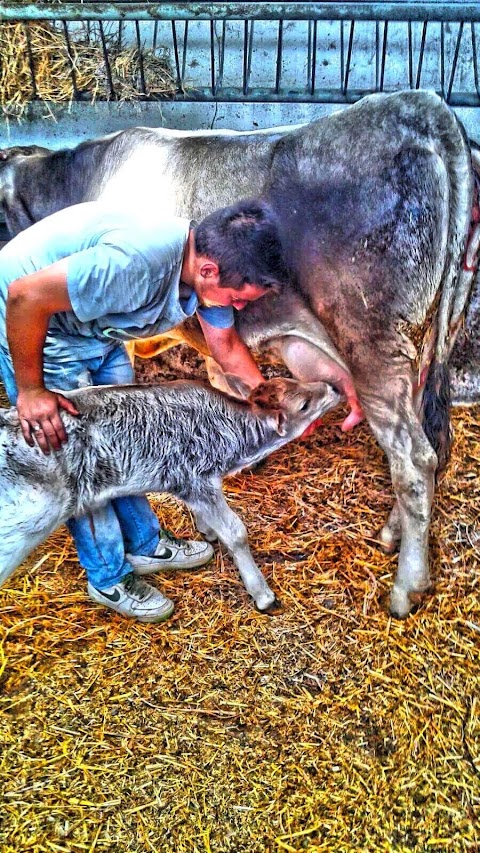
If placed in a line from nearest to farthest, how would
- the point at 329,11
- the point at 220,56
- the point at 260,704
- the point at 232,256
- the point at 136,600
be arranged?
the point at 232,256
the point at 260,704
the point at 136,600
the point at 329,11
the point at 220,56

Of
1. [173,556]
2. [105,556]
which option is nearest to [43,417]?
[105,556]

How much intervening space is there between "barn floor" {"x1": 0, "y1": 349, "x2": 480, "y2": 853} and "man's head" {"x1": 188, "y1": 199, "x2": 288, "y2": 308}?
1606 mm

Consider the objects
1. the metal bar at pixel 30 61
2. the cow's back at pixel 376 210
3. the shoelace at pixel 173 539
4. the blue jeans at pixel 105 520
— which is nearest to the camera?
the cow's back at pixel 376 210

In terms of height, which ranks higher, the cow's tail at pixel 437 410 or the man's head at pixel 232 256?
the man's head at pixel 232 256

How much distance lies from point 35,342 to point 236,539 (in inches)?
56.2

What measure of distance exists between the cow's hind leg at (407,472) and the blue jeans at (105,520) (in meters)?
1.24

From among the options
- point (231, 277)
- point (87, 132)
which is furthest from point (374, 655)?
point (87, 132)

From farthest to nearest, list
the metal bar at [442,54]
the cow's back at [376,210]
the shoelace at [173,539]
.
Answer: the metal bar at [442,54], the shoelace at [173,539], the cow's back at [376,210]

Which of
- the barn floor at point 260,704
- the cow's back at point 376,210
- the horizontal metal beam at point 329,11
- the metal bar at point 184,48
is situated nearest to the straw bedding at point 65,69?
the metal bar at point 184,48

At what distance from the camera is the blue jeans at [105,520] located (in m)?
3.19

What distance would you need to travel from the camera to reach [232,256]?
8.83 ft

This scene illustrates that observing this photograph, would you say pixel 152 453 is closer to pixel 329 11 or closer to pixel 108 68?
pixel 329 11

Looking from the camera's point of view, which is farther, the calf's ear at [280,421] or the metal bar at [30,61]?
the metal bar at [30,61]

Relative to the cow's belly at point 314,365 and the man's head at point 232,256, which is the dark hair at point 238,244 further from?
the cow's belly at point 314,365
